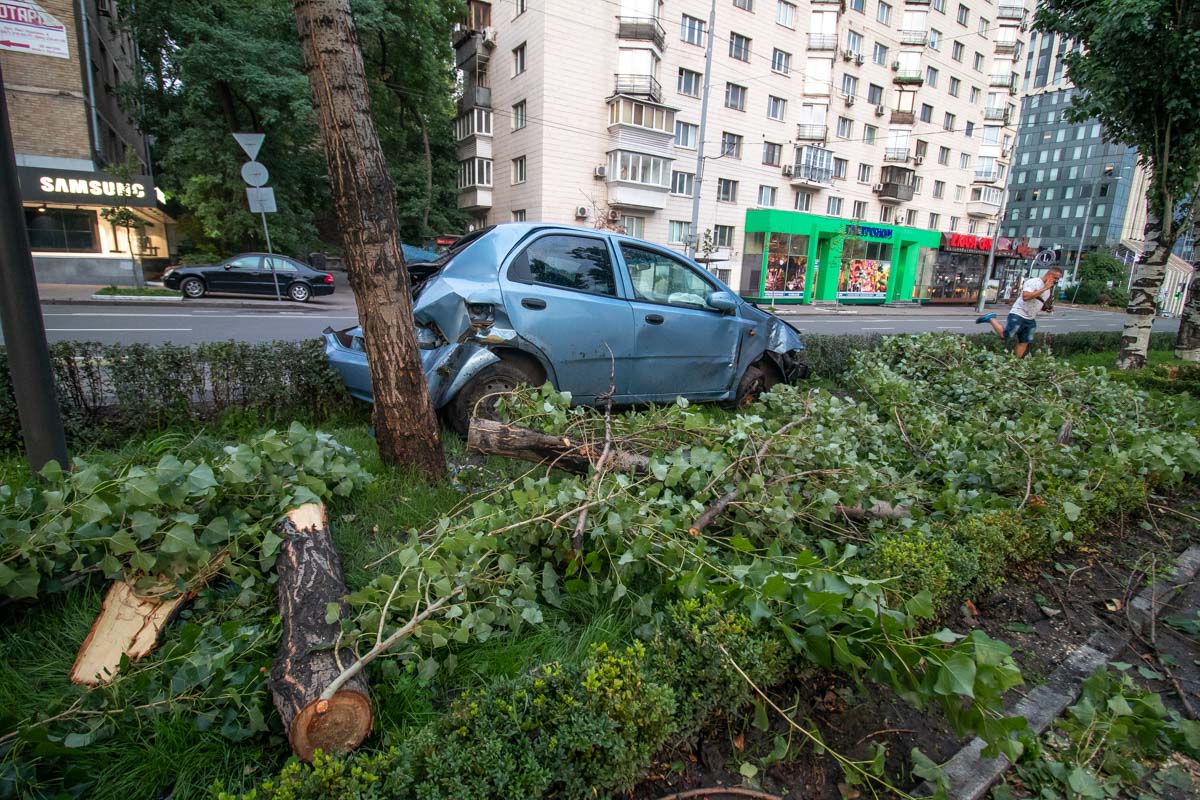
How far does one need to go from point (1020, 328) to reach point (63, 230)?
1103 inches

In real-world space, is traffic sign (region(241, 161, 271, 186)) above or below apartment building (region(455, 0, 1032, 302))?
below

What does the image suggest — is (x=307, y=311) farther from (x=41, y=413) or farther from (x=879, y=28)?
(x=879, y=28)

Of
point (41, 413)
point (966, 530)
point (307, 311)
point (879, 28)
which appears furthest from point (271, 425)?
point (879, 28)

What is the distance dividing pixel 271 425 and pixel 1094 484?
574 centimetres

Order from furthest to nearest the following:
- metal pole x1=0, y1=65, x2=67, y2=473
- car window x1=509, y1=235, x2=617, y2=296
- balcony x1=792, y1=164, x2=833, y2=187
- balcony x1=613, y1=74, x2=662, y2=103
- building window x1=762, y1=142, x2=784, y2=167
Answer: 1. balcony x1=792, y1=164, x2=833, y2=187
2. building window x1=762, y1=142, x2=784, y2=167
3. balcony x1=613, y1=74, x2=662, y2=103
4. car window x1=509, y1=235, x2=617, y2=296
5. metal pole x1=0, y1=65, x2=67, y2=473

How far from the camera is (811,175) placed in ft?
104

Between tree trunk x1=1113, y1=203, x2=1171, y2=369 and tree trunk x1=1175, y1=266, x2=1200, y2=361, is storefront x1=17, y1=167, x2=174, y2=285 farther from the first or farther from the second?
tree trunk x1=1175, y1=266, x2=1200, y2=361

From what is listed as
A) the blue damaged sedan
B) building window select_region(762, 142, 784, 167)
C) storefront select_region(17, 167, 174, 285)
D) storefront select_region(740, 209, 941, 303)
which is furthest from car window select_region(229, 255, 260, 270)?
building window select_region(762, 142, 784, 167)

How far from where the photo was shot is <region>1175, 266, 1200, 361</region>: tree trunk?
34.9 ft

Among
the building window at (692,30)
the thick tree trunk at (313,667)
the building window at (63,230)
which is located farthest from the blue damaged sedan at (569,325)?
the building window at (692,30)

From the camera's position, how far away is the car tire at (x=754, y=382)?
5.82 m

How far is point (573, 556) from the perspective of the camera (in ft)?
7.78

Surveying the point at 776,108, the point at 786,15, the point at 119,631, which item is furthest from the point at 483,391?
the point at 786,15

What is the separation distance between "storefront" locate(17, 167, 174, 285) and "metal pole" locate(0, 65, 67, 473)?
20151 millimetres
